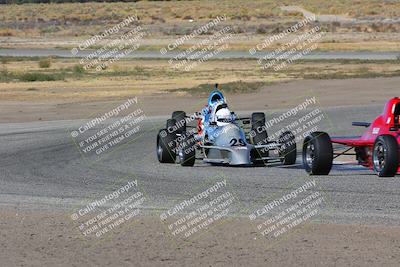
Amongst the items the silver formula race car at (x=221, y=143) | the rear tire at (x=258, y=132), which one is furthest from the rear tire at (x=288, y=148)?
the rear tire at (x=258, y=132)

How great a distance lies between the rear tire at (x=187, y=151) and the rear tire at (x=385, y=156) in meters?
4.08

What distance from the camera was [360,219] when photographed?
13766 mm

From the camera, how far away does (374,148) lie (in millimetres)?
17625

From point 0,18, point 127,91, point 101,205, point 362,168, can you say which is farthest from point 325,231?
point 0,18

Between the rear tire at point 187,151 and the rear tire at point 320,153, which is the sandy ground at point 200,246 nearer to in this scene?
the rear tire at point 320,153

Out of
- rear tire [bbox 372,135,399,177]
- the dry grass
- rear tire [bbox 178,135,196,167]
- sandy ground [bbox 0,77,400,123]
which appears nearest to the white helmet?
rear tire [bbox 178,135,196,167]

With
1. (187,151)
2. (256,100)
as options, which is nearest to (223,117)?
(187,151)

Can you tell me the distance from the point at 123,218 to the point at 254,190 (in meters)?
3.23

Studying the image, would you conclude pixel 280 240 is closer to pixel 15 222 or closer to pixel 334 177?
pixel 15 222

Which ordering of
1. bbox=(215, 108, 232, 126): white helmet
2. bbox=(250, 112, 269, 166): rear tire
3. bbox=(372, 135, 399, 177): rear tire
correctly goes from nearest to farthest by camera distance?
bbox=(372, 135, 399, 177): rear tire, bbox=(215, 108, 232, 126): white helmet, bbox=(250, 112, 269, 166): rear tire

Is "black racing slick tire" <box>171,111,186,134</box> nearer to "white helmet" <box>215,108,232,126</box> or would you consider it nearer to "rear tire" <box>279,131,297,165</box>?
"white helmet" <box>215,108,232,126</box>

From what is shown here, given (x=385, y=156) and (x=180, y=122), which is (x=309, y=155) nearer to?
(x=385, y=156)

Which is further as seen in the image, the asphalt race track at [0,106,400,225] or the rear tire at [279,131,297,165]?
the rear tire at [279,131,297,165]

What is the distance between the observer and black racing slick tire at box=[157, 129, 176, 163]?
21.3 m
